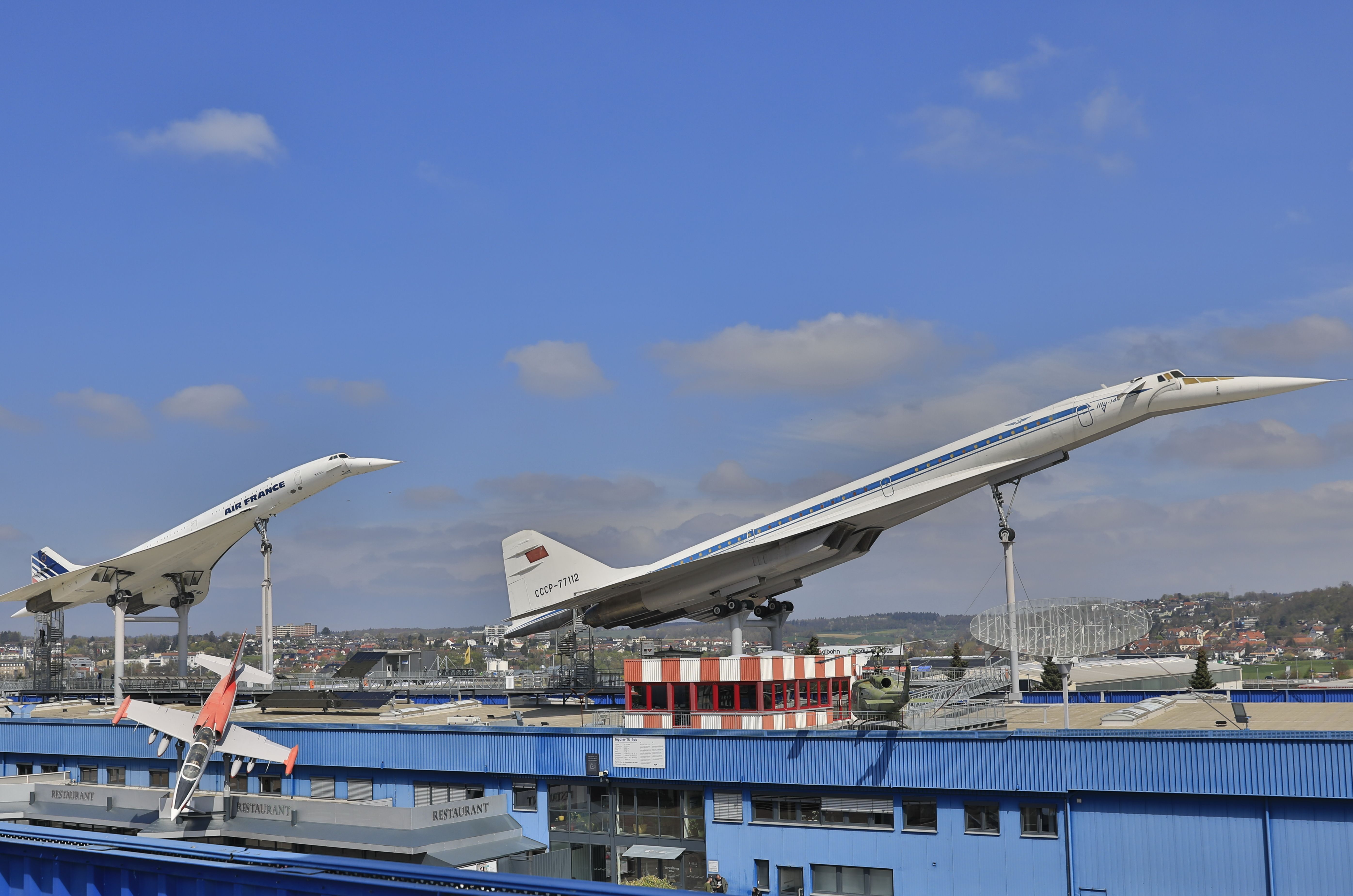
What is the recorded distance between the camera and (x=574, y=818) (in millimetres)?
30250

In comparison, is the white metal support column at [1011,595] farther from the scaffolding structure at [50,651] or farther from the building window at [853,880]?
the scaffolding structure at [50,651]

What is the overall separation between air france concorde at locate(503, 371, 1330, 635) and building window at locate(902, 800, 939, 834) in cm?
1454

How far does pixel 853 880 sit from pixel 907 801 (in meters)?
2.26

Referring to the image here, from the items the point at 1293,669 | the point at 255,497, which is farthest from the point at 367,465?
the point at 1293,669

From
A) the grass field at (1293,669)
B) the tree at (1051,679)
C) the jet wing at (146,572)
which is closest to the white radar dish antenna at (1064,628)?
the tree at (1051,679)

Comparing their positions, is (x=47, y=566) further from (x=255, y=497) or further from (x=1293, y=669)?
(x=1293, y=669)

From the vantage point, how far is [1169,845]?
917 inches

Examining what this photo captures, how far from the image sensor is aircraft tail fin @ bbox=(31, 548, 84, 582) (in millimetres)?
63438

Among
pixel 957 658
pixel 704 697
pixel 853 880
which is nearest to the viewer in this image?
pixel 853 880

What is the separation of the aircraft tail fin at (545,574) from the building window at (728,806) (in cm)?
1407

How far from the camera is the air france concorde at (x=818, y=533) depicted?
36.7m

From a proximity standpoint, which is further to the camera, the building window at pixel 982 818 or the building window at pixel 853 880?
the building window at pixel 853 880

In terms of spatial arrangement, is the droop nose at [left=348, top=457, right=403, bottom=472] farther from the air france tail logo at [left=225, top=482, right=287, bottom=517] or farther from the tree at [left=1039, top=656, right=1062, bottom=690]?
the tree at [left=1039, top=656, right=1062, bottom=690]

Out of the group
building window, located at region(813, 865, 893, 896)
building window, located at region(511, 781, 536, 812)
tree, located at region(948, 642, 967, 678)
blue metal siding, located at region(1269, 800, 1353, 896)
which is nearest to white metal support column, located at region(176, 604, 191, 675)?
building window, located at region(511, 781, 536, 812)
